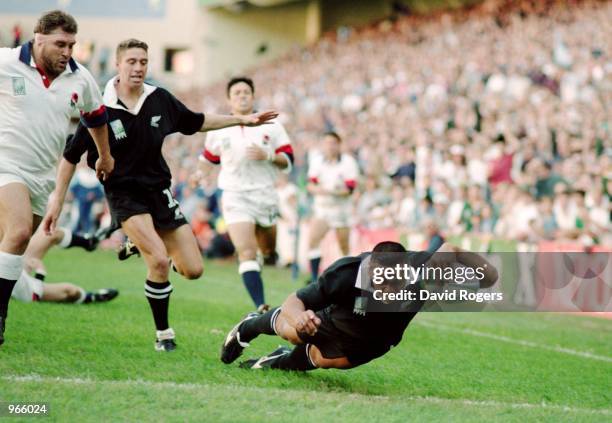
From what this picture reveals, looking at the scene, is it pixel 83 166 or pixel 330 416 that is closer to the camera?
pixel 330 416

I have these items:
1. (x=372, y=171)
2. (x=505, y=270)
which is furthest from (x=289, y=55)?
(x=505, y=270)

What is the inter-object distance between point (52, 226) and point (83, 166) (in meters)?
18.8

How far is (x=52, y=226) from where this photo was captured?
26.3 ft

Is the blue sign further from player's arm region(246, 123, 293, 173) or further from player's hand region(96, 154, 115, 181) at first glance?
player's hand region(96, 154, 115, 181)

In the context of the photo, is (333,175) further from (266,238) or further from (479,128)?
(479,128)

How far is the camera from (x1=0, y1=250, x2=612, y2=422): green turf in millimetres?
6039

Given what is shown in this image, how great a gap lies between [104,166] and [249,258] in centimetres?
311

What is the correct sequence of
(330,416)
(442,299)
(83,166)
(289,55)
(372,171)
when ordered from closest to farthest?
1. (330,416)
2. (442,299)
3. (372,171)
4. (83,166)
5. (289,55)

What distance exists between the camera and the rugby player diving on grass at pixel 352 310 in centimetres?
619

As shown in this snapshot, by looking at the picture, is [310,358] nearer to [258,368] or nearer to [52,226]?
[258,368]

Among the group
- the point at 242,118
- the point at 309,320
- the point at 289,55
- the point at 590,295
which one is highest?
the point at 289,55

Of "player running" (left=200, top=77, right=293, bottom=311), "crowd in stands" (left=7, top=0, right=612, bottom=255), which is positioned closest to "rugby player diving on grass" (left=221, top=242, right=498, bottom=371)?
"player running" (left=200, top=77, right=293, bottom=311)

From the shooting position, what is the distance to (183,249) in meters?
8.32

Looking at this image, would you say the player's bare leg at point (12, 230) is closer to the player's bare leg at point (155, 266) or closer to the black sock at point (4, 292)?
the black sock at point (4, 292)
